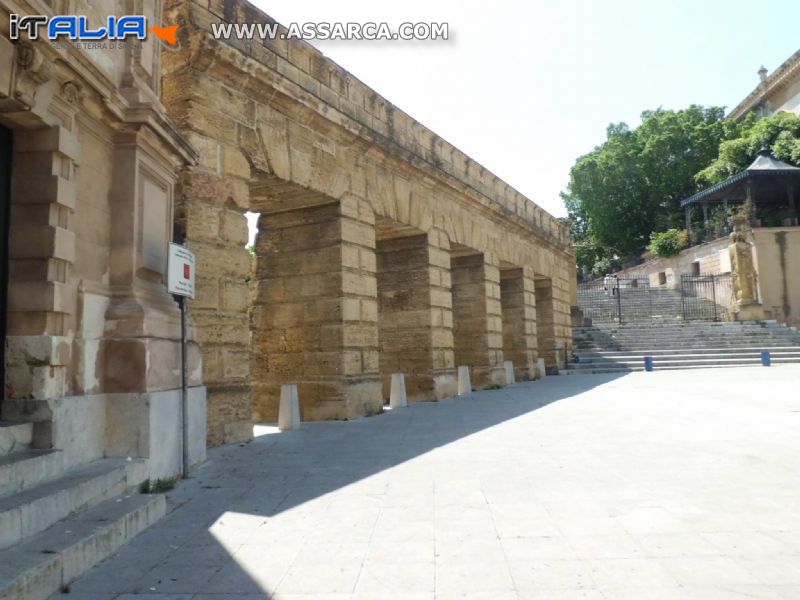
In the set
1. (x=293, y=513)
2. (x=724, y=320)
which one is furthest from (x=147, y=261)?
(x=724, y=320)

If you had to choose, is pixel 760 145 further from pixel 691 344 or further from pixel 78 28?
pixel 78 28

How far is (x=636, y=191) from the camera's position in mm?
46406


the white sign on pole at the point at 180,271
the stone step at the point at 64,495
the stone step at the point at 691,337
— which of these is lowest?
the stone step at the point at 64,495

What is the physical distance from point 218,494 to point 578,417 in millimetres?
5638

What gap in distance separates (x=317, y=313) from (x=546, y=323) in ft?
43.5

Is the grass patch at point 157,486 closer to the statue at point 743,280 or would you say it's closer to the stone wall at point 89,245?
the stone wall at point 89,245

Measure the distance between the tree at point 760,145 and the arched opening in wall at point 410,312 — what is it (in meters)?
32.1

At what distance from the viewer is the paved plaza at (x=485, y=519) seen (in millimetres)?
2918

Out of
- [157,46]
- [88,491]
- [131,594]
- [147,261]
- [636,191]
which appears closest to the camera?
[131,594]

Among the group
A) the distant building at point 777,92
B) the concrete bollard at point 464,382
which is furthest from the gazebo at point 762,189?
the concrete bollard at point 464,382

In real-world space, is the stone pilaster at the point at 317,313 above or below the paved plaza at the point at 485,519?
above

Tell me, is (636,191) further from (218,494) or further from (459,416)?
(218,494)

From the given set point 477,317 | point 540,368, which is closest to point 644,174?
point 540,368

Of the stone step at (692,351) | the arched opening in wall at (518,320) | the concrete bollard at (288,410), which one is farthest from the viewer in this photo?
the stone step at (692,351)
